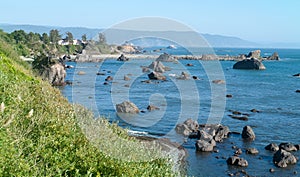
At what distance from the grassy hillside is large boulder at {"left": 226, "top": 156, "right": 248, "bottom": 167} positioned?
16.1 meters

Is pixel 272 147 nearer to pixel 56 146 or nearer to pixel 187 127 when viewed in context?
pixel 187 127

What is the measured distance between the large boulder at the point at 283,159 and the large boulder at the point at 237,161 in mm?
2463

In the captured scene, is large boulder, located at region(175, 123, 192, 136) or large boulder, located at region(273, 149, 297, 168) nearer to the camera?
large boulder, located at region(273, 149, 297, 168)

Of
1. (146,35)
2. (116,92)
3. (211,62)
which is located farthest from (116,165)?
(211,62)

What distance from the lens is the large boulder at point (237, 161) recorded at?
2899cm

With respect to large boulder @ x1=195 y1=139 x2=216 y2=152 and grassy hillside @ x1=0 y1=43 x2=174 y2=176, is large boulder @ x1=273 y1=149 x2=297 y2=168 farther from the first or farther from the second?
grassy hillside @ x1=0 y1=43 x2=174 y2=176

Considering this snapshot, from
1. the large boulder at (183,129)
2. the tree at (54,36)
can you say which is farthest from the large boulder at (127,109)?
the tree at (54,36)

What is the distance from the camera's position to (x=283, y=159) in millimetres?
29484

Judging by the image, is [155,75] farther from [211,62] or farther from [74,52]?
[74,52]

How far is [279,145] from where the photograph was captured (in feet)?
110

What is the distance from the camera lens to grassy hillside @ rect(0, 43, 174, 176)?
817 cm

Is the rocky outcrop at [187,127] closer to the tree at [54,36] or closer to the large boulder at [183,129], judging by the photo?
the large boulder at [183,129]

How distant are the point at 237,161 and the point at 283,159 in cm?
351

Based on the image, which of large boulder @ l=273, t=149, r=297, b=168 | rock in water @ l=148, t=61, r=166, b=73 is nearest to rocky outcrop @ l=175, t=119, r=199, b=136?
large boulder @ l=273, t=149, r=297, b=168
